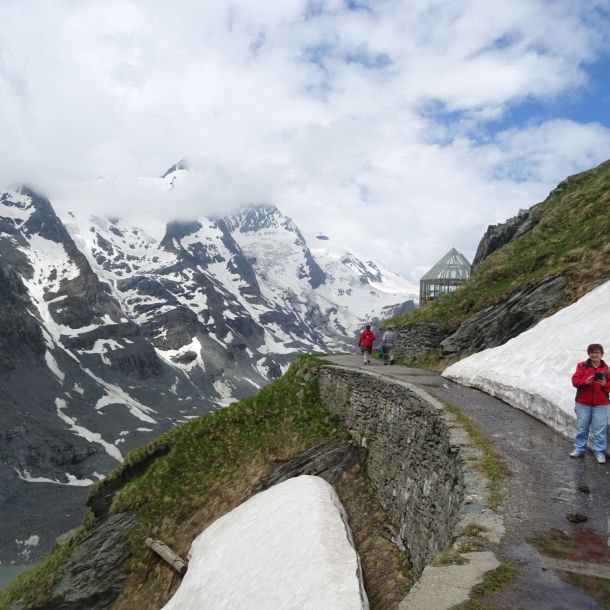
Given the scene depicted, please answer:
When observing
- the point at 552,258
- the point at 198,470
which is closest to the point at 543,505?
the point at 198,470

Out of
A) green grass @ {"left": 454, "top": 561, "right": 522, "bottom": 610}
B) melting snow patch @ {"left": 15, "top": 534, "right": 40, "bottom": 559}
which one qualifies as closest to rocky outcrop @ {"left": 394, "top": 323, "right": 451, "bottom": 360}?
green grass @ {"left": 454, "top": 561, "right": 522, "bottom": 610}

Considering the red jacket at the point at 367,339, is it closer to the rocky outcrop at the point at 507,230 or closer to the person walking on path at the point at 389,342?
the person walking on path at the point at 389,342

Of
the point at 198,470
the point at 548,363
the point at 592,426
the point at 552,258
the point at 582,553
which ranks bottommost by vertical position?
the point at 198,470

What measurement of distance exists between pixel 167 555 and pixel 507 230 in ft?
113

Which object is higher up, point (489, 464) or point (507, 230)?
point (507, 230)

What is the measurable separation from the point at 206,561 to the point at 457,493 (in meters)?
10.4

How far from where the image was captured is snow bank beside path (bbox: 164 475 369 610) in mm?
10586

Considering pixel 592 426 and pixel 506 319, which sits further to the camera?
pixel 506 319

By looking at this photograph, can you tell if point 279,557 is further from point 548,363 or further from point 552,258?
point 552,258

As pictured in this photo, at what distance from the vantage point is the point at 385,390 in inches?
755

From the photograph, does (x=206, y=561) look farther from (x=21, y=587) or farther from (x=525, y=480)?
(x=21, y=587)

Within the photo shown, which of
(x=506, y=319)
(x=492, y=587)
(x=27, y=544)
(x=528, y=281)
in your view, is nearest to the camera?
(x=492, y=587)

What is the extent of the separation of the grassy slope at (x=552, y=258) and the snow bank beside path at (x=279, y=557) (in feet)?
44.4

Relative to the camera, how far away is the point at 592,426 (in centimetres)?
1144
